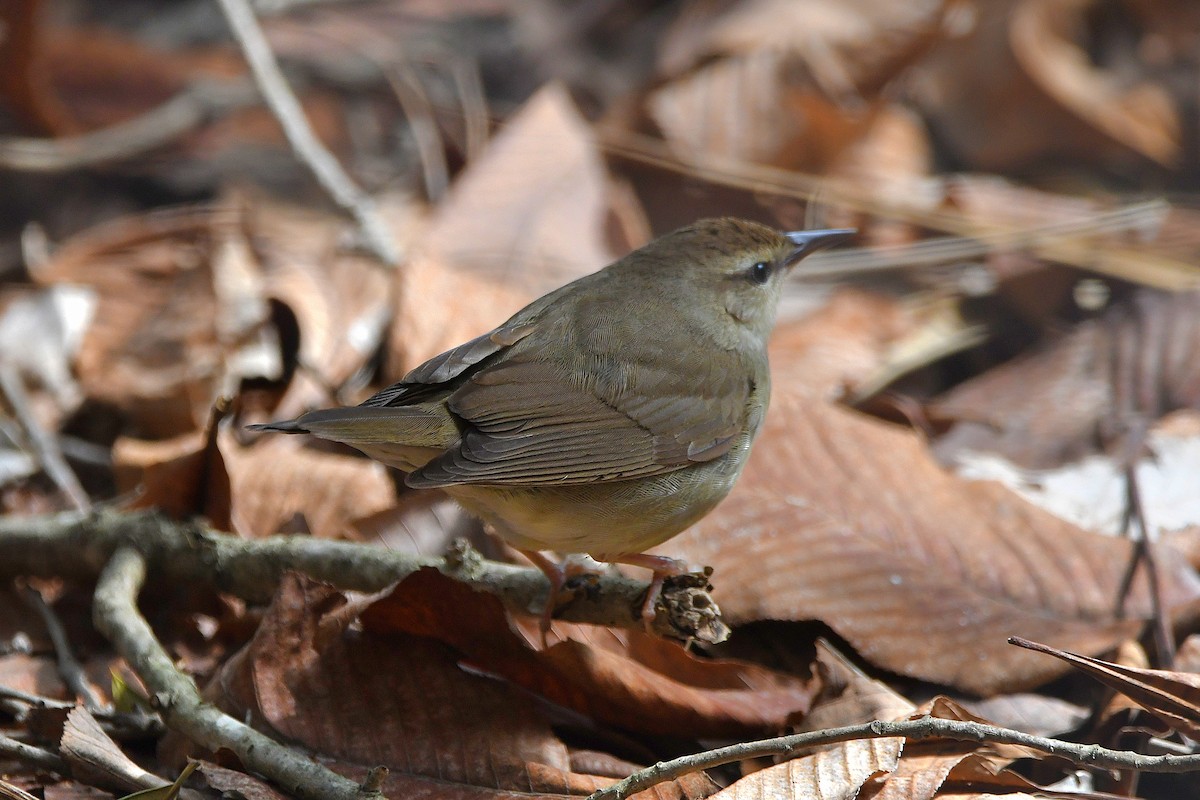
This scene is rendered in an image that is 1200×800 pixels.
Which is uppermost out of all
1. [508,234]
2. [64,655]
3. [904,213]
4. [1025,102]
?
[1025,102]

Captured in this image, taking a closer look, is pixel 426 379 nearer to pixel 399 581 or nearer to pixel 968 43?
pixel 399 581

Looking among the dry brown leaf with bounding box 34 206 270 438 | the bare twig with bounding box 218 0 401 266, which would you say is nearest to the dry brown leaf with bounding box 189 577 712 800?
the dry brown leaf with bounding box 34 206 270 438

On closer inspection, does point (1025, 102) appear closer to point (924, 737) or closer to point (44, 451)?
point (924, 737)

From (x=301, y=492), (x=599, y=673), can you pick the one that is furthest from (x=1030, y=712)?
(x=301, y=492)

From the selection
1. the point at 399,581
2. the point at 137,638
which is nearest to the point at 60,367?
the point at 137,638

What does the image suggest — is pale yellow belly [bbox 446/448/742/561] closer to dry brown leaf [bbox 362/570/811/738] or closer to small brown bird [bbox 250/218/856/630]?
small brown bird [bbox 250/218/856/630]

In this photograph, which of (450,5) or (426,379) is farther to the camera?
(450,5)
